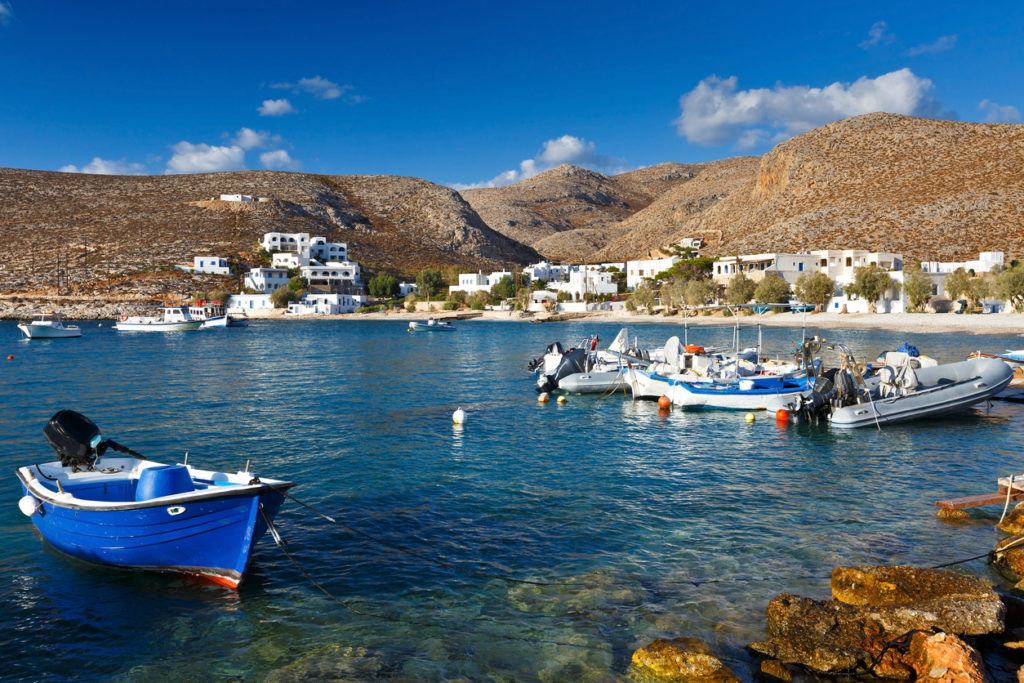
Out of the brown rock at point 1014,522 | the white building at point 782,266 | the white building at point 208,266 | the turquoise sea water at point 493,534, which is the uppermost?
the white building at point 208,266

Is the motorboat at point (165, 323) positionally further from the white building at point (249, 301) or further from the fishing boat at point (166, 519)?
the fishing boat at point (166, 519)

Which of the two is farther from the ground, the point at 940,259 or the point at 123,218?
the point at 123,218

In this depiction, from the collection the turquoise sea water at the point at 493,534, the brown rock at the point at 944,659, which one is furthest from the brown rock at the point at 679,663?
the brown rock at the point at 944,659

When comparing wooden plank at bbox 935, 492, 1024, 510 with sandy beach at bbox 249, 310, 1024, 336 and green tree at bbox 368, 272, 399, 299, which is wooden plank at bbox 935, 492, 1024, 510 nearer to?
sandy beach at bbox 249, 310, 1024, 336

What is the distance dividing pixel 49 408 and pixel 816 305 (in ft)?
263

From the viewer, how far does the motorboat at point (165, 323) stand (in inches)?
3314

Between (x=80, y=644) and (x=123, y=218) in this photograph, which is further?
(x=123, y=218)

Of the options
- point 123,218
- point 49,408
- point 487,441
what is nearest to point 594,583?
point 487,441

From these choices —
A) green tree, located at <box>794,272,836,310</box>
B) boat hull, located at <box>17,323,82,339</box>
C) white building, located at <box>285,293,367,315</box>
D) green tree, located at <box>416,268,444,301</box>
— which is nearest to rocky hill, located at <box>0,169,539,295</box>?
green tree, located at <box>416,268,444,301</box>

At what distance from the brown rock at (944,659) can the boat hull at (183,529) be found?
340 inches

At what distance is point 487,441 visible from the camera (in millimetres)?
21453

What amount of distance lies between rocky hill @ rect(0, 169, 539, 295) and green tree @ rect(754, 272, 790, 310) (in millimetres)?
78350

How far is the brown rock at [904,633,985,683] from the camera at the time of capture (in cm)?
705

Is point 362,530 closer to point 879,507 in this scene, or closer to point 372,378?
point 879,507
